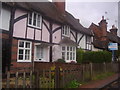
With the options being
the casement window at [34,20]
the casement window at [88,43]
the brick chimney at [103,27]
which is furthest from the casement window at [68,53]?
the brick chimney at [103,27]

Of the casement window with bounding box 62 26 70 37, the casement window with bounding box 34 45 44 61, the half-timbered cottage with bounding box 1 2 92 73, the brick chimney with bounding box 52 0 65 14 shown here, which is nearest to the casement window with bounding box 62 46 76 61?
the half-timbered cottage with bounding box 1 2 92 73

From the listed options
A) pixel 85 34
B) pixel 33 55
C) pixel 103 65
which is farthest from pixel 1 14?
pixel 85 34

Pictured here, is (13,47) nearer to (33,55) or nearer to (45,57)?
(33,55)

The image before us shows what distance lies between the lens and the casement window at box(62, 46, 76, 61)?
709 inches

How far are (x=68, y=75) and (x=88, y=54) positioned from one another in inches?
428

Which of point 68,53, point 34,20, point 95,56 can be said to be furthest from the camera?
point 68,53

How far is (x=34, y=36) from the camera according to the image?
14.1m

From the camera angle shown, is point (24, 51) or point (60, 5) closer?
point (24, 51)

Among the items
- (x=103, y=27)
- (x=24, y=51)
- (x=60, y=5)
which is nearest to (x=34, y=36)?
(x=24, y=51)

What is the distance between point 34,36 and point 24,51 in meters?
1.73

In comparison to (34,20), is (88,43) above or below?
below

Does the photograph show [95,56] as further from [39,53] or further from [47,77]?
[47,77]

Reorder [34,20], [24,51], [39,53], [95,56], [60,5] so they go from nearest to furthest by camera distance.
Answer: [24,51], [34,20], [39,53], [95,56], [60,5]

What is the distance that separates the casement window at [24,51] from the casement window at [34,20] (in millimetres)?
1736
